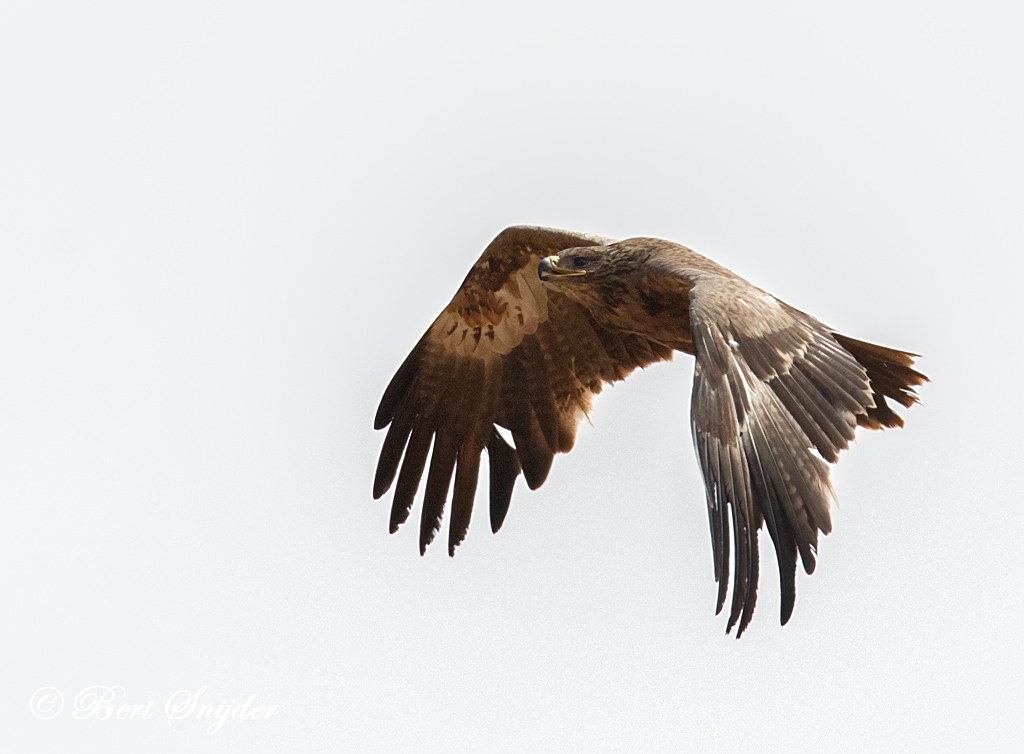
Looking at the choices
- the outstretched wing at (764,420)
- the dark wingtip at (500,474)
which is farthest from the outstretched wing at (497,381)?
the outstretched wing at (764,420)

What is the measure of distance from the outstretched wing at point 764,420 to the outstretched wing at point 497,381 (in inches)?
92.6

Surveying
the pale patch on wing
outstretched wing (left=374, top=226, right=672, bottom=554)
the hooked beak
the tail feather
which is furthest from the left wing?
the pale patch on wing

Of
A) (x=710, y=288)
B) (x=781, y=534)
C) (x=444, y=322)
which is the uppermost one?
(x=444, y=322)

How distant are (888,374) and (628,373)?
2.21m

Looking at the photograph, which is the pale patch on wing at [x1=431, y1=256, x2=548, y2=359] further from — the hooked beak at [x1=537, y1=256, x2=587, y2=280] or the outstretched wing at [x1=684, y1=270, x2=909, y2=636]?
Answer: the outstretched wing at [x1=684, y1=270, x2=909, y2=636]

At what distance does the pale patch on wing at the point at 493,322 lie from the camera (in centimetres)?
1040

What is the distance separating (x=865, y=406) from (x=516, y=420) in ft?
11.2

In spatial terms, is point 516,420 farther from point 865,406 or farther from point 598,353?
point 865,406

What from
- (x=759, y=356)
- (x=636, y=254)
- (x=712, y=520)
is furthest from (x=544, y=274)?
(x=712, y=520)

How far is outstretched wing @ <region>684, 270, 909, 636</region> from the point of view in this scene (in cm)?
664

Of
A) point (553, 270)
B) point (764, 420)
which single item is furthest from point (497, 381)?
point (764, 420)

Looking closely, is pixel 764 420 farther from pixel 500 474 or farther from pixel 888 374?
pixel 500 474

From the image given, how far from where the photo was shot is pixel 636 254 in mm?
9125

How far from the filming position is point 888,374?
8.60m
